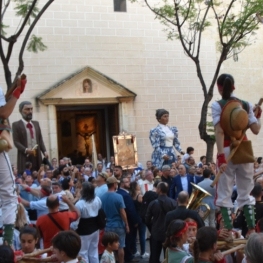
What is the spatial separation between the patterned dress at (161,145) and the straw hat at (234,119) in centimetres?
724

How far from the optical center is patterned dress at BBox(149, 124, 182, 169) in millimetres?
13617

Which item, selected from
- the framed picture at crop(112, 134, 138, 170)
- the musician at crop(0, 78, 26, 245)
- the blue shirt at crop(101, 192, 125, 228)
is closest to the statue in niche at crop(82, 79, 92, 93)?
the framed picture at crop(112, 134, 138, 170)

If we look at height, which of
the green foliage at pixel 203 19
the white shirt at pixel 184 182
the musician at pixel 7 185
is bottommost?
the white shirt at pixel 184 182

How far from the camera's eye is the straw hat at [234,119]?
20.3 ft

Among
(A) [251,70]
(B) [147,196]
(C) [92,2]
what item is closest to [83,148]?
(C) [92,2]

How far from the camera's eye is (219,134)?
20.7ft

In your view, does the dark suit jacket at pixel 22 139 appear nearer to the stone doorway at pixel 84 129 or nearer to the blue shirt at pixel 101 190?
the blue shirt at pixel 101 190

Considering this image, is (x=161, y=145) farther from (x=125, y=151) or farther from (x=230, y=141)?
(x=230, y=141)

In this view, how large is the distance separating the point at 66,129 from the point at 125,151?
624cm

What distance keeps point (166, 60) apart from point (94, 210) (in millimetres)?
15129

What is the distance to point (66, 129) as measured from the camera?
25.2 m

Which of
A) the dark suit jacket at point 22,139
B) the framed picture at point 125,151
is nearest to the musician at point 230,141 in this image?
the dark suit jacket at point 22,139

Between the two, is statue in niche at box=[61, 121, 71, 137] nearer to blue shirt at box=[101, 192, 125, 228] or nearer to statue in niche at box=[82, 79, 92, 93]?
statue in niche at box=[82, 79, 92, 93]

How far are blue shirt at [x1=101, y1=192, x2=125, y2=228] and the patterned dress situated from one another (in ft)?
10.6
